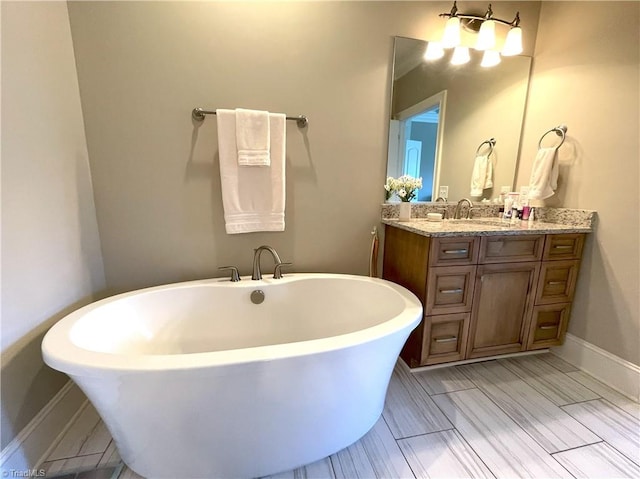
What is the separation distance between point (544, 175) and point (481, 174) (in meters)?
0.37

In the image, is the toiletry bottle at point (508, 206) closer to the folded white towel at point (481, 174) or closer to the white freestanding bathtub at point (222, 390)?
the folded white towel at point (481, 174)

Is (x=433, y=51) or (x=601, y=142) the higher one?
(x=433, y=51)

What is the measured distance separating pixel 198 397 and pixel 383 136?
171 centimetres

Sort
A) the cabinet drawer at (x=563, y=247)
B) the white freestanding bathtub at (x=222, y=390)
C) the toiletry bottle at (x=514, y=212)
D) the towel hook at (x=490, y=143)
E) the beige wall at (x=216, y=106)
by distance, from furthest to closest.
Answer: the towel hook at (x=490, y=143), the toiletry bottle at (x=514, y=212), the cabinet drawer at (x=563, y=247), the beige wall at (x=216, y=106), the white freestanding bathtub at (x=222, y=390)

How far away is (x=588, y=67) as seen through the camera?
5.75 feet

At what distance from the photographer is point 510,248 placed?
1.68m

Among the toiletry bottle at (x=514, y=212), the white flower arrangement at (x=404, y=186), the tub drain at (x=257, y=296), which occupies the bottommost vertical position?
the tub drain at (x=257, y=296)

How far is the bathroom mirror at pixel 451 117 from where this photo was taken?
6.18ft

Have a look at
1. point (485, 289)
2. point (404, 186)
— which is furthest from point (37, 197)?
point (485, 289)

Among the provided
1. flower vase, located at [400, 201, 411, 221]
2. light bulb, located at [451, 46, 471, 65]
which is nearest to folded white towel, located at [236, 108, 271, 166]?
flower vase, located at [400, 201, 411, 221]

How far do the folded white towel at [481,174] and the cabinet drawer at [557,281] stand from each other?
672 mm

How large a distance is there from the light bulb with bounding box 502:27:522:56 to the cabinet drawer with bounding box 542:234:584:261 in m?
1.19

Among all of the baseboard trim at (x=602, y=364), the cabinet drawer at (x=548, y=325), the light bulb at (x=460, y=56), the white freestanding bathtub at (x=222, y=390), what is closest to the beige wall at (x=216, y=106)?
the light bulb at (x=460, y=56)

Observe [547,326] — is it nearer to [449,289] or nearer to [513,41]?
[449,289]
